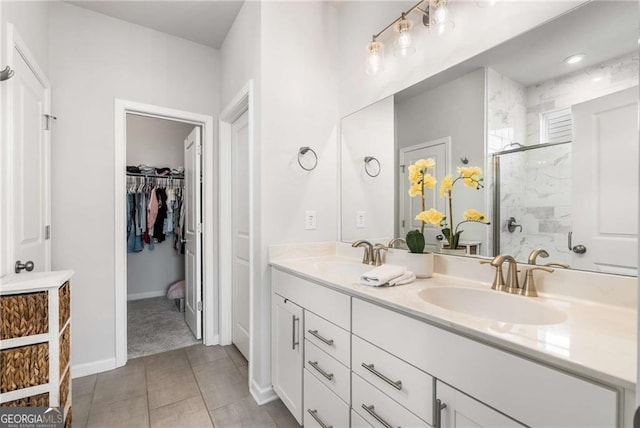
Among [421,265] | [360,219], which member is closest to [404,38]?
[360,219]

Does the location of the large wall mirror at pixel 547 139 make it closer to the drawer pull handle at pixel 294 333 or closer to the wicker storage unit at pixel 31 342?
the drawer pull handle at pixel 294 333

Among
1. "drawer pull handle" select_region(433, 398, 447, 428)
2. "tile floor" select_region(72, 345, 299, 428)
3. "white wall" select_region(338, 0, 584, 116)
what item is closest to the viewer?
Answer: "drawer pull handle" select_region(433, 398, 447, 428)

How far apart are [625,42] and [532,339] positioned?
3.32ft

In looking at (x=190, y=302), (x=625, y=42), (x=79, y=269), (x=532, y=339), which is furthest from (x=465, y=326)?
(x=190, y=302)

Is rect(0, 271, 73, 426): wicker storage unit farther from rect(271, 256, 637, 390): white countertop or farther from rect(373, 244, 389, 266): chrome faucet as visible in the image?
rect(373, 244, 389, 266): chrome faucet

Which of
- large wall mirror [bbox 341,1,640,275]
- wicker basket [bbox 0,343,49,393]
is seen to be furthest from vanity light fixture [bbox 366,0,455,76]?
wicker basket [bbox 0,343,49,393]

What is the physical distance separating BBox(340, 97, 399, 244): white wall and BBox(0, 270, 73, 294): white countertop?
1.61 metres

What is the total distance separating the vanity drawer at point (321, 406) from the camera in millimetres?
1278

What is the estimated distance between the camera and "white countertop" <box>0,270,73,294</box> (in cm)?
125

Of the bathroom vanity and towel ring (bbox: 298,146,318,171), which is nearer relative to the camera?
the bathroom vanity

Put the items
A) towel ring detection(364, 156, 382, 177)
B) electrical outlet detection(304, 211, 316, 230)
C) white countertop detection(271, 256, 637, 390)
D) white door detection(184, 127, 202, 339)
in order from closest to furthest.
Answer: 1. white countertop detection(271, 256, 637, 390)
2. towel ring detection(364, 156, 382, 177)
3. electrical outlet detection(304, 211, 316, 230)
4. white door detection(184, 127, 202, 339)

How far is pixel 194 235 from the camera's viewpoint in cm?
286

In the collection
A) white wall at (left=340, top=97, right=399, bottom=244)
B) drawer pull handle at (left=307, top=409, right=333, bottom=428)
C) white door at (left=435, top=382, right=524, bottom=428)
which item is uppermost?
white wall at (left=340, top=97, right=399, bottom=244)

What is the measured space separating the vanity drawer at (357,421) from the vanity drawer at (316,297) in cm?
33
